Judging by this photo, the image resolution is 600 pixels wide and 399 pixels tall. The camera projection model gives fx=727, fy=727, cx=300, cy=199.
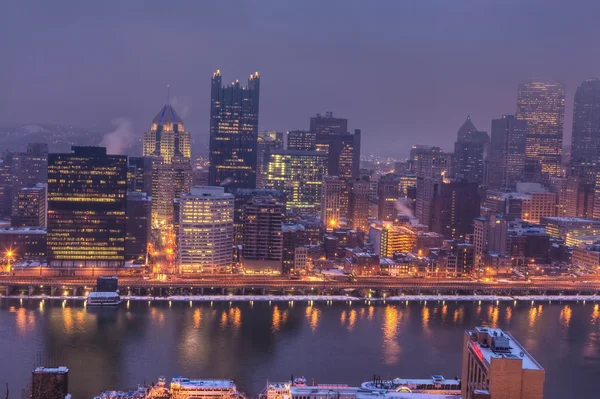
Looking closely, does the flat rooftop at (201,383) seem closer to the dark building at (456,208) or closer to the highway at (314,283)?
the highway at (314,283)

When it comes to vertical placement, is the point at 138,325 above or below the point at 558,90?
below

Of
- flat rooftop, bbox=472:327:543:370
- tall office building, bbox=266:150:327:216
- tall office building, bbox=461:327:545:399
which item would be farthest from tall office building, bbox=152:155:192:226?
tall office building, bbox=461:327:545:399

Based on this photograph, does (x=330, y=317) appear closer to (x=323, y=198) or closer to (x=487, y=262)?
(x=487, y=262)

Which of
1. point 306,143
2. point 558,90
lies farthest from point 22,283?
point 558,90

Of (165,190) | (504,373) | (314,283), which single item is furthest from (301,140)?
(504,373)

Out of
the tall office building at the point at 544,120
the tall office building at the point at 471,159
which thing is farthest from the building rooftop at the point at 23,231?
the tall office building at the point at 544,120

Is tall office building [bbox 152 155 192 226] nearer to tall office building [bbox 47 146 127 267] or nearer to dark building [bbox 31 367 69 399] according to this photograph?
tall office building [bbox 47 146 127 267]

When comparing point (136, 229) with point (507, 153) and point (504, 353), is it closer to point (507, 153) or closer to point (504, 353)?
point (504, 353)
